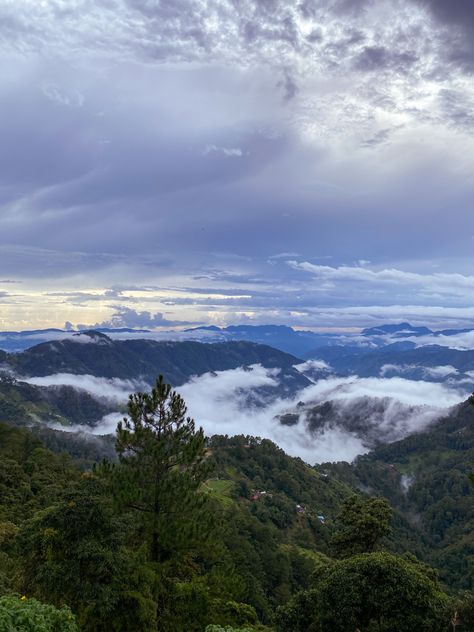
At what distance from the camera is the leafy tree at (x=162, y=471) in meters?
24.0

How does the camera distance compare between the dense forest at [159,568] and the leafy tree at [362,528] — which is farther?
the leafy tree at [362,528]

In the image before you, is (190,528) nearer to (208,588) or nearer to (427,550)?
(208,588)

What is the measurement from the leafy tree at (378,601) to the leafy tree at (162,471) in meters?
7.56

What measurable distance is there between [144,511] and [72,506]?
19.5ft

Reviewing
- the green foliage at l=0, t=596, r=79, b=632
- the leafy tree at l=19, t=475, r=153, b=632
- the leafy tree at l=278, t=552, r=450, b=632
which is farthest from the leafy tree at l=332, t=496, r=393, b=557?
the green foliage at l=0, t=596, r=79, b=632

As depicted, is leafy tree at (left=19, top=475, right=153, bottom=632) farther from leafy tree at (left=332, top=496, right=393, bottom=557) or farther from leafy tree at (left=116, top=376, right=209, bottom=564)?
leafy tree at (left=332, top=496, right=393, bottom=557)

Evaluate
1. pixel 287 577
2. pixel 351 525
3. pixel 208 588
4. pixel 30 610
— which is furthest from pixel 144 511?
pixel 287 577

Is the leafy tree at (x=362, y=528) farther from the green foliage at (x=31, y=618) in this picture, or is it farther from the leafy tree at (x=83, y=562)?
the green foliage at (x=31, y=618)

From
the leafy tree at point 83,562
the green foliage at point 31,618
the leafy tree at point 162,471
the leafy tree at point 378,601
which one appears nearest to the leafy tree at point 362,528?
the leafy tree at point 378,601

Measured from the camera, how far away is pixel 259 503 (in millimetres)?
152750

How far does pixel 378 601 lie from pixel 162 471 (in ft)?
42.5

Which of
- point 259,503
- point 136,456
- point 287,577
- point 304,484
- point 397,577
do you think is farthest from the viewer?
point 304,484

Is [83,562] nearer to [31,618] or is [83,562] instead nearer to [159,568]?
[159,568]

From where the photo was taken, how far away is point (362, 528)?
135 feet
